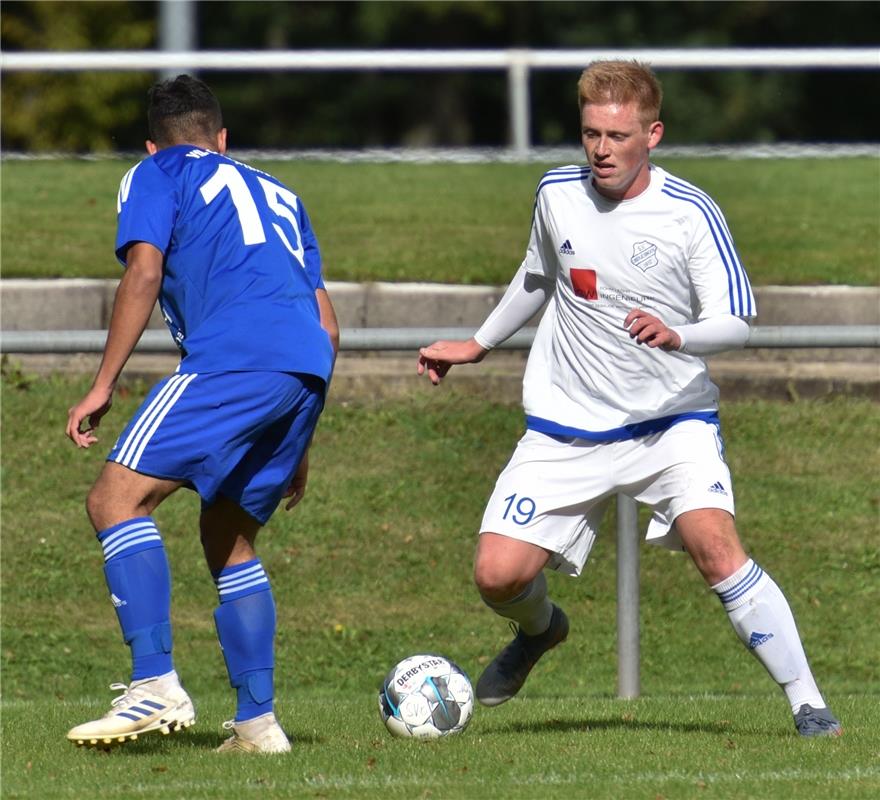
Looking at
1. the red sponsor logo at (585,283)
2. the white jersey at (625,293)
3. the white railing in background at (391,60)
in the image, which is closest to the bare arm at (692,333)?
the white jersey at (625,293)

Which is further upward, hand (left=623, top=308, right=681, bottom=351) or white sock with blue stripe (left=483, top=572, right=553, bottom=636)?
hand (left=623, top=308, right=681, bottom=351)

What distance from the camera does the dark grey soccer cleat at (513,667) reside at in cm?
666

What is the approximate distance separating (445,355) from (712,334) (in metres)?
1.08

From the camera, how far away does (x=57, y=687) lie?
27.4 feet

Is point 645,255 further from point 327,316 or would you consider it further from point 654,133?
point 327,316

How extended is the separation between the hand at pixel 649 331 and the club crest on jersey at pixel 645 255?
0.47m

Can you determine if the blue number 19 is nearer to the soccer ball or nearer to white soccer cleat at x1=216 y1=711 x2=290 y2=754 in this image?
the soccer ball

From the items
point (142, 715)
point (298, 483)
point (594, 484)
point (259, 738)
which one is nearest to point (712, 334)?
point (594, 484)

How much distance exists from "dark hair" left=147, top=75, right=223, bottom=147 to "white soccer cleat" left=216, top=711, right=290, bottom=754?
6.19 ft

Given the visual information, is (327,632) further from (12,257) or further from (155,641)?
(12,257)

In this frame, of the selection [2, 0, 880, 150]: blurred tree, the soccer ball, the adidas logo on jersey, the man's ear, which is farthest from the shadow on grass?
[2, 0, 880, 150]: blurred tree

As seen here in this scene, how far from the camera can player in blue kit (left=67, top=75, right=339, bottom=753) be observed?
18.0 feet

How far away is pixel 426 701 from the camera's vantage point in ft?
20.1

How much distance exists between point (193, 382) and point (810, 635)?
4.20 meters
